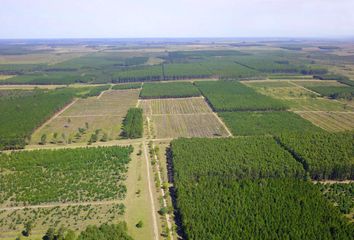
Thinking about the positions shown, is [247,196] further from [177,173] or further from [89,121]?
[89,121]

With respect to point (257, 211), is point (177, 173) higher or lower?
higher

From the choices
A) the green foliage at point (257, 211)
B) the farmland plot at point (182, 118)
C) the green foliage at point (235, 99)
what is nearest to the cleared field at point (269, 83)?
the green foliage at point (235, 99)

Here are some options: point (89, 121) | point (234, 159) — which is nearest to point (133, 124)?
point (89, 121)

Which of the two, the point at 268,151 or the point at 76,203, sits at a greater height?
the point at 268,151

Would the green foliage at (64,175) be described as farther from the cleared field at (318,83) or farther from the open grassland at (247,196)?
the cleared field at (318,83)

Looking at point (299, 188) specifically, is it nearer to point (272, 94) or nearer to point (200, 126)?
point (200, 126)

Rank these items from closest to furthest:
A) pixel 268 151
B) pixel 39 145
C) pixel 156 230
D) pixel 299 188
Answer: pixel 156 230
pixel 299 188
pixel 268 151
pixel 39 145

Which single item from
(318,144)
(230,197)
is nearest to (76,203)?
(230,197)
